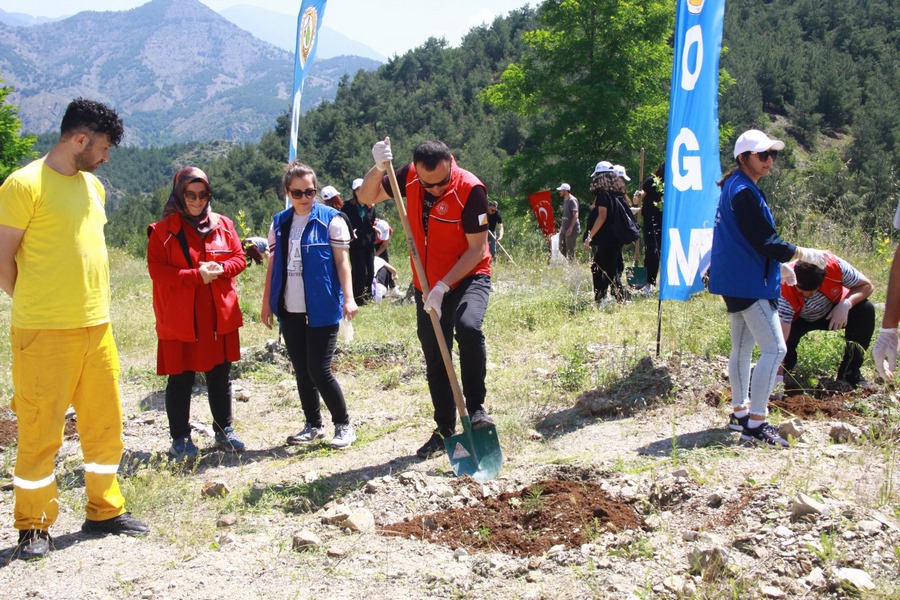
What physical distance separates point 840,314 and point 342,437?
346 centimetres

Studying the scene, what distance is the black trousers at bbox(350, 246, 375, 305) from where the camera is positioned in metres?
9.72

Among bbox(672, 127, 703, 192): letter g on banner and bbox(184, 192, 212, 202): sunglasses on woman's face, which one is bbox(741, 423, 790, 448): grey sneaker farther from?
bbox(184, 192, 212, 202): sunglasses on woman's face

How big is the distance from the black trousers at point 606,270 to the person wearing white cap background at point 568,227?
351cm

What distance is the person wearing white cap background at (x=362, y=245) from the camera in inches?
377

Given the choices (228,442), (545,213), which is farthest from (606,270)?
(545,213)

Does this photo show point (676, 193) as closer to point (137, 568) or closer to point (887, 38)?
point (137, 568)

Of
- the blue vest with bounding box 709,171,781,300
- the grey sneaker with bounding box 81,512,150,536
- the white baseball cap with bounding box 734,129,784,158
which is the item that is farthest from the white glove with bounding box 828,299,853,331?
the grey sneaker with bounding box 81,512,150,536

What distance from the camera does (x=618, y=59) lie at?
2650cm

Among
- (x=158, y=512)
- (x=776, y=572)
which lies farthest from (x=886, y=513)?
(x=158, y=512)

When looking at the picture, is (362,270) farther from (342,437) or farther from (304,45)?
(342,437)

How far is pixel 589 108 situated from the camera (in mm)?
26016

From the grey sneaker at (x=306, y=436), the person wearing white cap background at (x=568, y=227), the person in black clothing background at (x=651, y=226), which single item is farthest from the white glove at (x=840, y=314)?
the person wearing white cap background at (x=568, y=227)

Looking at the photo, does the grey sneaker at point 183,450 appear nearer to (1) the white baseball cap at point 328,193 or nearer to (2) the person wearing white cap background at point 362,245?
(2) the person wearing white cap background at point 362,245

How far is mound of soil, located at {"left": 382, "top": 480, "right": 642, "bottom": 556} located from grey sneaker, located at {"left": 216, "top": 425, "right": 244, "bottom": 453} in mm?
1867
